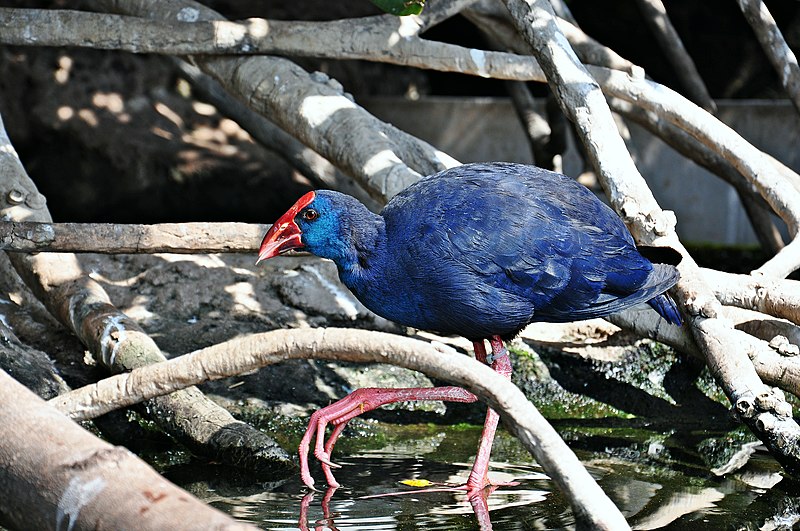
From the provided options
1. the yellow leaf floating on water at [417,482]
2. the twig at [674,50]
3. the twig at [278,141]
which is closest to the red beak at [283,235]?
the yellow leaf floating on water at [417,482]

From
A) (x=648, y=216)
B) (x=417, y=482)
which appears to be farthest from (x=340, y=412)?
(x=648, y=216)

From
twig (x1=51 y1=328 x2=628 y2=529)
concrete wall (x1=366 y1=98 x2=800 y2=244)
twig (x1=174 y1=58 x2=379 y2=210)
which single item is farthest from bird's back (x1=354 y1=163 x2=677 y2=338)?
concrete wall (x1=366 y1=98 x2=800 y2=244)

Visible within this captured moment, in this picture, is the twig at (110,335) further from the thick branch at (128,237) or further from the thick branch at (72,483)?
the thick branch at (72,483)

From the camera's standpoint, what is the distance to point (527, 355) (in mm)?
5555

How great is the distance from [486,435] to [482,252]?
0.78m

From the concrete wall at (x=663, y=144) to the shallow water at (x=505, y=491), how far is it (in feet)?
11.5

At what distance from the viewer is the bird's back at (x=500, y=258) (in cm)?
398

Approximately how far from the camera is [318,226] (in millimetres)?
4094

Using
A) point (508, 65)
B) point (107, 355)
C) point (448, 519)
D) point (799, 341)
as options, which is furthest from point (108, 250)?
point (799, 341)

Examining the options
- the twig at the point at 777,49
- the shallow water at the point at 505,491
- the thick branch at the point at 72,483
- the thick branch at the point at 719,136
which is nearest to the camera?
the thick branch at the point at 72,483

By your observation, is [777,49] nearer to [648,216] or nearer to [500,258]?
[648,216]

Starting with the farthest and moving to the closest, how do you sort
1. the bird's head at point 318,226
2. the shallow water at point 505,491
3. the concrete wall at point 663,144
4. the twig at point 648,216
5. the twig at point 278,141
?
1. the concrete wall at point 663,144
2. the twig at point 278,141
3. the bird's head at point 318,226
4. the twig at point 648,216
5. the shallow water at point 505,491

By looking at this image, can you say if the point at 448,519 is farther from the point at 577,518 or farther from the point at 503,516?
the point at 577,518

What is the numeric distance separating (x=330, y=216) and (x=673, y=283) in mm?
1400
